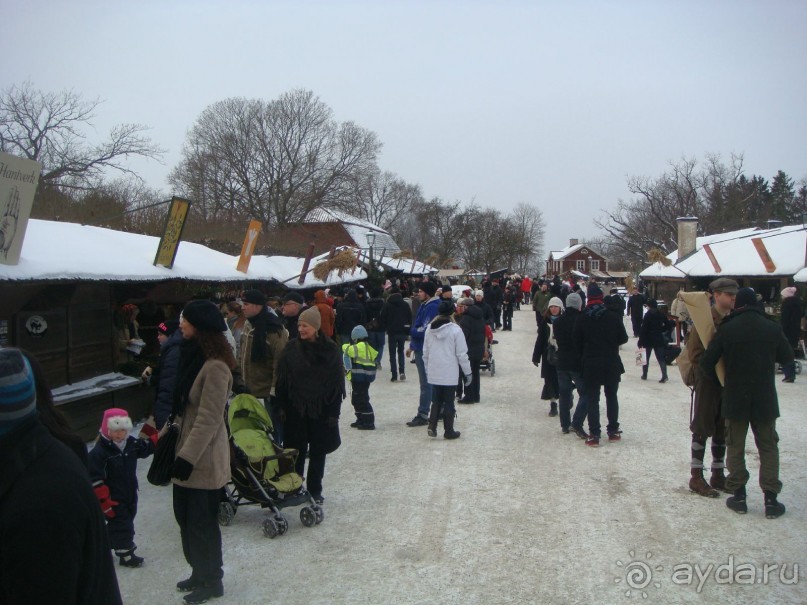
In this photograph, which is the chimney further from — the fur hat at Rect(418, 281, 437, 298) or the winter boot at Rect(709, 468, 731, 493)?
the winter boot at Rect(709, 468, 731, 493)

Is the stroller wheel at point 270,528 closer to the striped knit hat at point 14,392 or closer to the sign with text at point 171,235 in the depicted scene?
the striped knit hat at point 14,392

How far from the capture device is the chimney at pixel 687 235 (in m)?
28.5

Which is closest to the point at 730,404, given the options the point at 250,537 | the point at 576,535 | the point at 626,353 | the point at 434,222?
the point at 576,535

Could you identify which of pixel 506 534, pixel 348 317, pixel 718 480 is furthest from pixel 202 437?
pixel 348 317

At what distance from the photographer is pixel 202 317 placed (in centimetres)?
425

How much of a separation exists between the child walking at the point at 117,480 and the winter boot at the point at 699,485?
15.5 feet

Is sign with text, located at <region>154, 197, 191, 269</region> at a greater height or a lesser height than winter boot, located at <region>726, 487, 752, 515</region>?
greater

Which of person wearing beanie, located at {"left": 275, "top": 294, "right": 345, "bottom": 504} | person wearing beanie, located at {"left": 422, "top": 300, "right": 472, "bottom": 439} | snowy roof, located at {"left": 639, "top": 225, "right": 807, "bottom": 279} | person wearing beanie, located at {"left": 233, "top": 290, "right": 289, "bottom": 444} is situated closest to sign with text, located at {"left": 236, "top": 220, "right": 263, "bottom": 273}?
person wearing beanie, located at {"left": 422, "top": 300, "right": 472, "bottom": 439}

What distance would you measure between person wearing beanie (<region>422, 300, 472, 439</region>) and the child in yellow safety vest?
783 millimetres

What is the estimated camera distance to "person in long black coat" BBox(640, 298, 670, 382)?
41.8 ft

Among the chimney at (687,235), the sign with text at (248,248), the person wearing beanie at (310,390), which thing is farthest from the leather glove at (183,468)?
the chimney at (687,235)

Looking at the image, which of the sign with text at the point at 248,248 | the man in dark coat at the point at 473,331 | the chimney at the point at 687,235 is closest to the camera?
the man in dark coat at the point at 473,331

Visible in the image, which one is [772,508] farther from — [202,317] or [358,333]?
[358,333]

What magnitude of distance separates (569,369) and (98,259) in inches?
243
